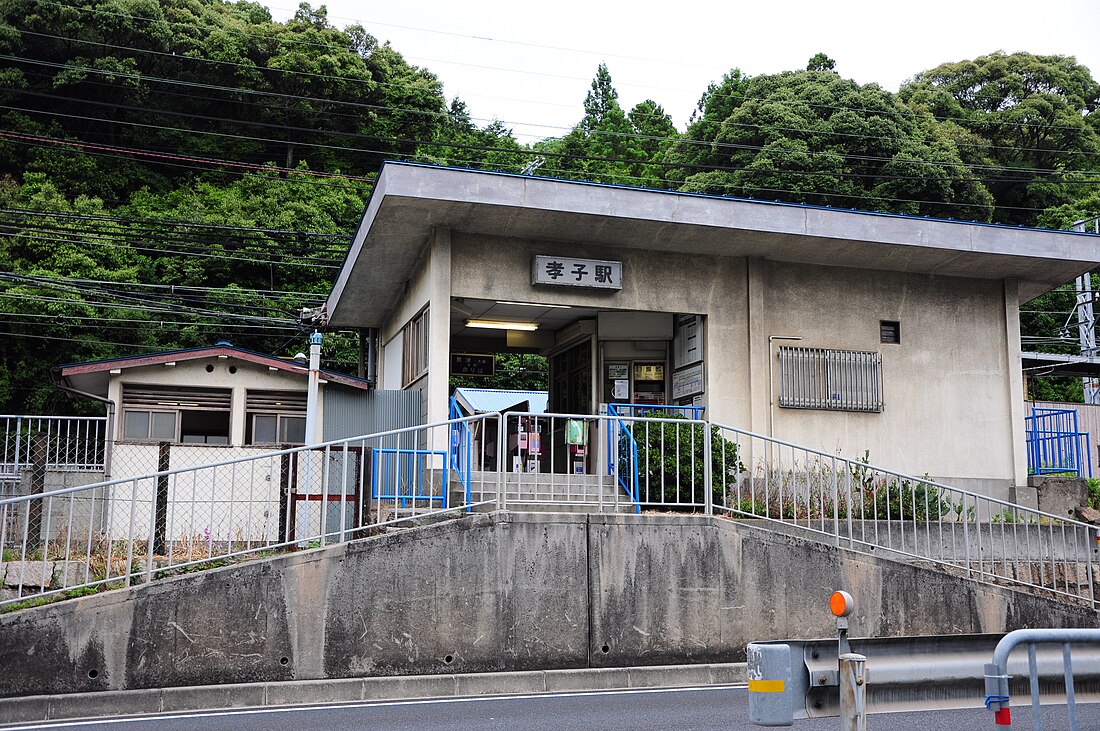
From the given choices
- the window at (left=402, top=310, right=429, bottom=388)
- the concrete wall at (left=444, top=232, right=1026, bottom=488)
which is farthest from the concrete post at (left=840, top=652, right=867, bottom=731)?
the window at (left=402, top=310, right=429, bottom=388)

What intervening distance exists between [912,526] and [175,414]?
12.9 m

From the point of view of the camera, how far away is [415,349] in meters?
16.8

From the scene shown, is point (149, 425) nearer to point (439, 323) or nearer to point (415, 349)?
point (415, 349)

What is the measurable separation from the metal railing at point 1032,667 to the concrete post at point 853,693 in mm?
630

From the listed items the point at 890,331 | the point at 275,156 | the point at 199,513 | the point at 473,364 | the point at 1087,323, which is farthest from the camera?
the point at 275,156

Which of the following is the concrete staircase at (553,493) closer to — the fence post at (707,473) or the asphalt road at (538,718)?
the fence post at (707,473)

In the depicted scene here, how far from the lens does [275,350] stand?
37.7m

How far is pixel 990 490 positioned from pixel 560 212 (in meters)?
9.05

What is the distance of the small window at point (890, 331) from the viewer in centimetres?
1708

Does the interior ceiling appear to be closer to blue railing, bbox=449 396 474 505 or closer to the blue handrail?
blue railing, bbox=449 396 474 505

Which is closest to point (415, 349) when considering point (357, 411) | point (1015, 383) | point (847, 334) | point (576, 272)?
point (357, 411)

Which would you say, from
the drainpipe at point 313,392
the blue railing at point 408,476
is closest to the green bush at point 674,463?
the blue railing at point 408,476

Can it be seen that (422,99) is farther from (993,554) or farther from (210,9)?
(993,554)

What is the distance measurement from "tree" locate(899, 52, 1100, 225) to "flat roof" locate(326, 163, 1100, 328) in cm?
2736
